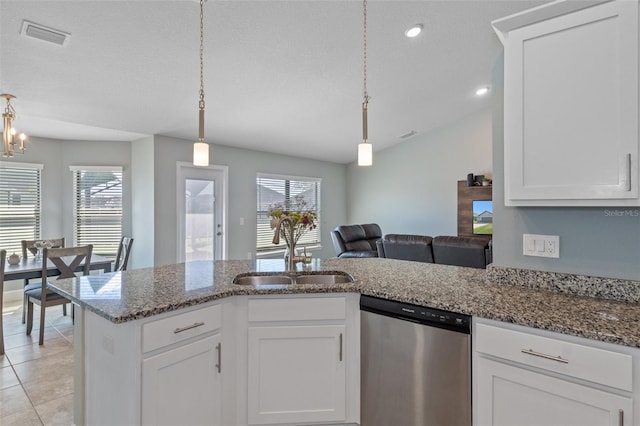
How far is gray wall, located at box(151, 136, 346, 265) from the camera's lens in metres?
4.69

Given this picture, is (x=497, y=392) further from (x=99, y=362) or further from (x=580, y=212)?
(x=99, y=362)

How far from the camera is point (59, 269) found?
333 centimetres

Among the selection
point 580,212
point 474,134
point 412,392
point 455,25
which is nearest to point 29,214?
point 412,392

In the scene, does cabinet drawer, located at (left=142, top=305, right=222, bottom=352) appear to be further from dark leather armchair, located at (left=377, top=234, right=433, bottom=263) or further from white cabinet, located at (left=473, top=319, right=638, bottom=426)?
dark leather armchair, located at (left=377, top=234, right=433, bottom=263)

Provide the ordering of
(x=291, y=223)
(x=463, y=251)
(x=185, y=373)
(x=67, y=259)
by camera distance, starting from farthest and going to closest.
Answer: (x=463, y=251) < (x=67, y=259) < (x=291, y=223) < (x=185, y=373)

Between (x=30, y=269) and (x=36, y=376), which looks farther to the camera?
(x=30, y=269)

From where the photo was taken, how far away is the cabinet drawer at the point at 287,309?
178cm

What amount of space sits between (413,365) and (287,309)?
0.69 meters

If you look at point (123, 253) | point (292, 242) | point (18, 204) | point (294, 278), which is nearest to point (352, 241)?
point (123, 253)

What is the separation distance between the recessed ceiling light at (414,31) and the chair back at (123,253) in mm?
3819

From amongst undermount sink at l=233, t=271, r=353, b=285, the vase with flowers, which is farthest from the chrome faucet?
undermount sink at l=233, t=271, r=353, b=285

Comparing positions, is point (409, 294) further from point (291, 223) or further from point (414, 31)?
point (414, 31)

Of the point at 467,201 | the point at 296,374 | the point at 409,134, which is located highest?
the point at 409,134

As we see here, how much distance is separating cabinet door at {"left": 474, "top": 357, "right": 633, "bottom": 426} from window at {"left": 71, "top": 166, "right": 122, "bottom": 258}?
17.5ft
